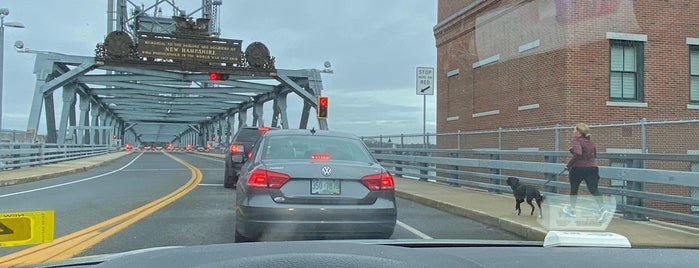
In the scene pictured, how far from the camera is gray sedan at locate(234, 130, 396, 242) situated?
5.93 m

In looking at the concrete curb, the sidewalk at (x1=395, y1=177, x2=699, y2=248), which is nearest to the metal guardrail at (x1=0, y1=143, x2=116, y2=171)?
A: the sidewalk at (x1=395, y1=177, x2=699, y2=248)

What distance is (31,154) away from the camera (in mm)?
24062

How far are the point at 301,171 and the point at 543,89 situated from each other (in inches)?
471

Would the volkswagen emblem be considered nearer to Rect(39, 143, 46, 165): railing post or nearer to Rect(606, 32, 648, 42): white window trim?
Rect(606, 32, 648, 42): white window trim

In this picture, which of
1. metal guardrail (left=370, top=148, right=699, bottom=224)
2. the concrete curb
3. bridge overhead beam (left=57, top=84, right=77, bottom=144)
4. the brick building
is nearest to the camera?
the concrete curb

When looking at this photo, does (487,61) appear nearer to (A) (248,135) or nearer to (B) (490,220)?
(A) (248,135)

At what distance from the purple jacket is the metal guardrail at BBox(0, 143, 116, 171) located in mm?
18497

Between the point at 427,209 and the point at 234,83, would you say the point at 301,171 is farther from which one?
the point at 234,83

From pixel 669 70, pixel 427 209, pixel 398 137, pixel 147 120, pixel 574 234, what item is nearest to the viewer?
pixel 574 234

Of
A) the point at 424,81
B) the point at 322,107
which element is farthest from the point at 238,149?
the point at 322,107

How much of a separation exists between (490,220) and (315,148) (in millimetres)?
3705

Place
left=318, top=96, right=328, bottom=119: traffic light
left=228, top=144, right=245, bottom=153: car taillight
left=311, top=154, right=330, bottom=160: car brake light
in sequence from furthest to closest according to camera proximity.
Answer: left=318, top=96, right=328, bottom=119: traffic light → left=228, top=144, right=245, bottom=153: car taillight → left=311, top=154, right=330, bottom=160: car brake light

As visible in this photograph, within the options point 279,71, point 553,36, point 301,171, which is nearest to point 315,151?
point 301,171

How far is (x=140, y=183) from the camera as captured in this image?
16.6m
